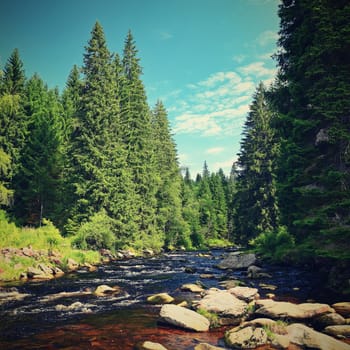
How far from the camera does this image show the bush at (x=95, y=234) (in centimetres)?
2609

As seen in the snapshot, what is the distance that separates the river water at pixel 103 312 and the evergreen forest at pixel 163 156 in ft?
8.96

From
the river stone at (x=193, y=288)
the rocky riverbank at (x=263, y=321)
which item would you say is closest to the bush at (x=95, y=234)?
→ the river stone at (x=193, y=288)

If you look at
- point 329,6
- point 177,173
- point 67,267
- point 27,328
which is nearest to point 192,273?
point 67,267

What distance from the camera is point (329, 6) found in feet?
47.8

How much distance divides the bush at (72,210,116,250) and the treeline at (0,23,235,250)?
92 millimetres

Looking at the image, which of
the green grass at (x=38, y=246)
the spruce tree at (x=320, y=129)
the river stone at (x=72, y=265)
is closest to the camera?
the spruce tree at (x=320, y=129)

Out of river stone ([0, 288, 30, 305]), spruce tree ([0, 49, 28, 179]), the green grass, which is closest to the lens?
river stone ([0, 288, 30, 305])

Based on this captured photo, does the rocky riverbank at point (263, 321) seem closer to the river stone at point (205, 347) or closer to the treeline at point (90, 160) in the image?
the river stone at point (205, 347)

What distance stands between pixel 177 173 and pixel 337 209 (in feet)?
126

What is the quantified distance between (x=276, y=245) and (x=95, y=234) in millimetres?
16566

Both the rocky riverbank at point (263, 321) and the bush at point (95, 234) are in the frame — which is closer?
the rocky riverbank at point (263, 321)

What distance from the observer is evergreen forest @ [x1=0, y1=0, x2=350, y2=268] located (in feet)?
45.8

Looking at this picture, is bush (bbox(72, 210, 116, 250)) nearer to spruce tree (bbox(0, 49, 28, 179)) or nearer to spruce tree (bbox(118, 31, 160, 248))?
spruce tree (bbox(118, 31, 160, 248))

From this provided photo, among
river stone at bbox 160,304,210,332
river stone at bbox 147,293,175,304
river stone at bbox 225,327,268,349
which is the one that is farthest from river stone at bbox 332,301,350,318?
river stone at bbox 147,293,175,304
